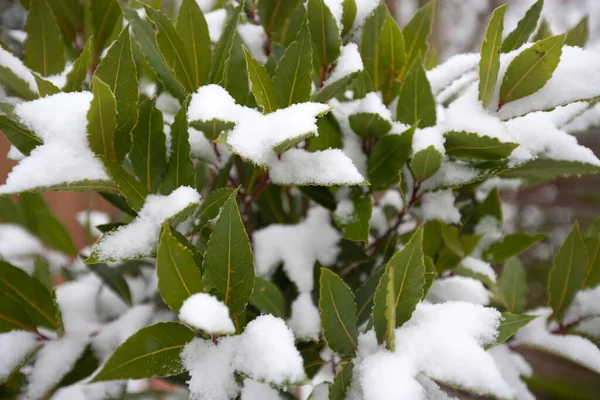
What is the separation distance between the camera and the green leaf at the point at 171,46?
456mm

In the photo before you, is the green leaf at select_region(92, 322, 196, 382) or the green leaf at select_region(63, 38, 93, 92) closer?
the green leaf at select_region(92, 322, 196, 382)

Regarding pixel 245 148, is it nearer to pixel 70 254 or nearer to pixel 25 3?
pixel 25 3

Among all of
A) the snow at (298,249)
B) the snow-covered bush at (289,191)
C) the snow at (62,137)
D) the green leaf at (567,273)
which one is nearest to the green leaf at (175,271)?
the snow-covered bush at (289,191)

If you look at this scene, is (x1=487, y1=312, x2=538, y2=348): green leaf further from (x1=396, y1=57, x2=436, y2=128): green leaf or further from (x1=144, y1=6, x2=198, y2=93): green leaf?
(x1=144, y1=6, x2=198, y2=93): green leaf

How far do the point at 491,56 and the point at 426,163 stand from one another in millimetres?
122

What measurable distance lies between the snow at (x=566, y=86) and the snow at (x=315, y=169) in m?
0.20

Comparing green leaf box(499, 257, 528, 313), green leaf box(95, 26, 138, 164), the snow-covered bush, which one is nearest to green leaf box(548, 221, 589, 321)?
the snow-covered bush

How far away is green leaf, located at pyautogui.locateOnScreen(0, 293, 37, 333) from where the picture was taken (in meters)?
0.51

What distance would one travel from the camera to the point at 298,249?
1.93ft

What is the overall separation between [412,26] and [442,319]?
387 millimetres

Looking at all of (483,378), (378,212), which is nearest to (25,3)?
(378,212)

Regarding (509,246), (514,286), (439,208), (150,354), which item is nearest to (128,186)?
(150,354)

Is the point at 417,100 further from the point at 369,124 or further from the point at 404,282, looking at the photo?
the point at 404,282

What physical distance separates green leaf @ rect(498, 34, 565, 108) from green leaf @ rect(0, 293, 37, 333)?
23.0 inches
